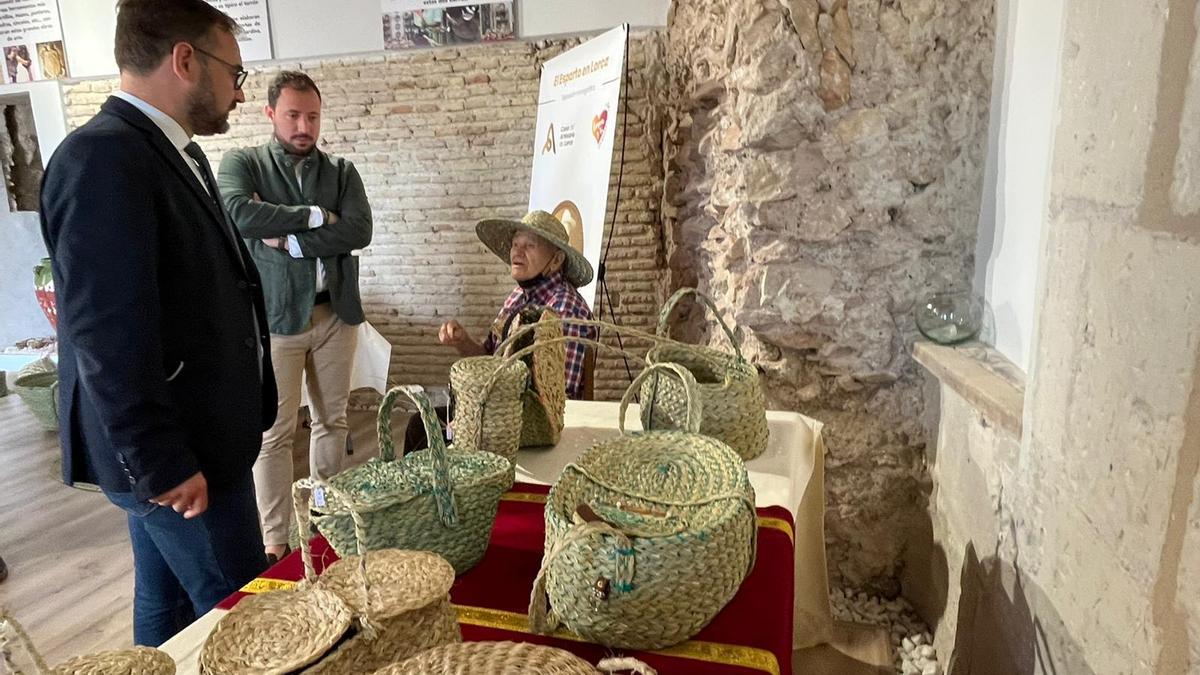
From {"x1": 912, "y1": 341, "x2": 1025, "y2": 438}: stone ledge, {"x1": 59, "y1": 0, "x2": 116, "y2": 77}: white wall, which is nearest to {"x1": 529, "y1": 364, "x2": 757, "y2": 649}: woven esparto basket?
{"x1": 912, "y1": 341, "x2": 1025, "y2": 438}: stone ledge

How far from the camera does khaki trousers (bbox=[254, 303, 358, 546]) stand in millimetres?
2775

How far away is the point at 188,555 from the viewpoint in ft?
4.99

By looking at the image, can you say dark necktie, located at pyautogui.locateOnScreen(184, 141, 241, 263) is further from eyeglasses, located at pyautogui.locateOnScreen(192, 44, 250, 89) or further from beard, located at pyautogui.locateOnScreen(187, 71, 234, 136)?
eyeglasses, located at pyautogui.locateOnScreen(192, 44, 250, 89)

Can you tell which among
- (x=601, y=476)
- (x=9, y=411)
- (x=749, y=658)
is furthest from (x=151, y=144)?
(x=9, y=411)

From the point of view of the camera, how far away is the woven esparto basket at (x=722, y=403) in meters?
1.58

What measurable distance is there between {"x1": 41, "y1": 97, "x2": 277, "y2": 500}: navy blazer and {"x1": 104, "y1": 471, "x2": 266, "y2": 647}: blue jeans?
6cm

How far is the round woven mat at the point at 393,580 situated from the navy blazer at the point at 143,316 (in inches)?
27.7

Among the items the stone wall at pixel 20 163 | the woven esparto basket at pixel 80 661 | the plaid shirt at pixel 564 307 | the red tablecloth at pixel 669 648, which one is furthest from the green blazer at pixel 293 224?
the stone wall at pixel 20 163

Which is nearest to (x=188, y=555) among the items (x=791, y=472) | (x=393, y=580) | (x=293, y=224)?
(x=393, y=580)

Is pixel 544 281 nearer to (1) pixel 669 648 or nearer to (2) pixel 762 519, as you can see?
(2) pixel 762 519

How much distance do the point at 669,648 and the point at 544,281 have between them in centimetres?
153

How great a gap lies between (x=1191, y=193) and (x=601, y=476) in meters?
0.96

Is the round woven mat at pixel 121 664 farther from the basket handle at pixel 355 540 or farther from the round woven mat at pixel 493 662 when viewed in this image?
the round woven mat at pixel 493 662

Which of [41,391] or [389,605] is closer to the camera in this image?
[389,605]
